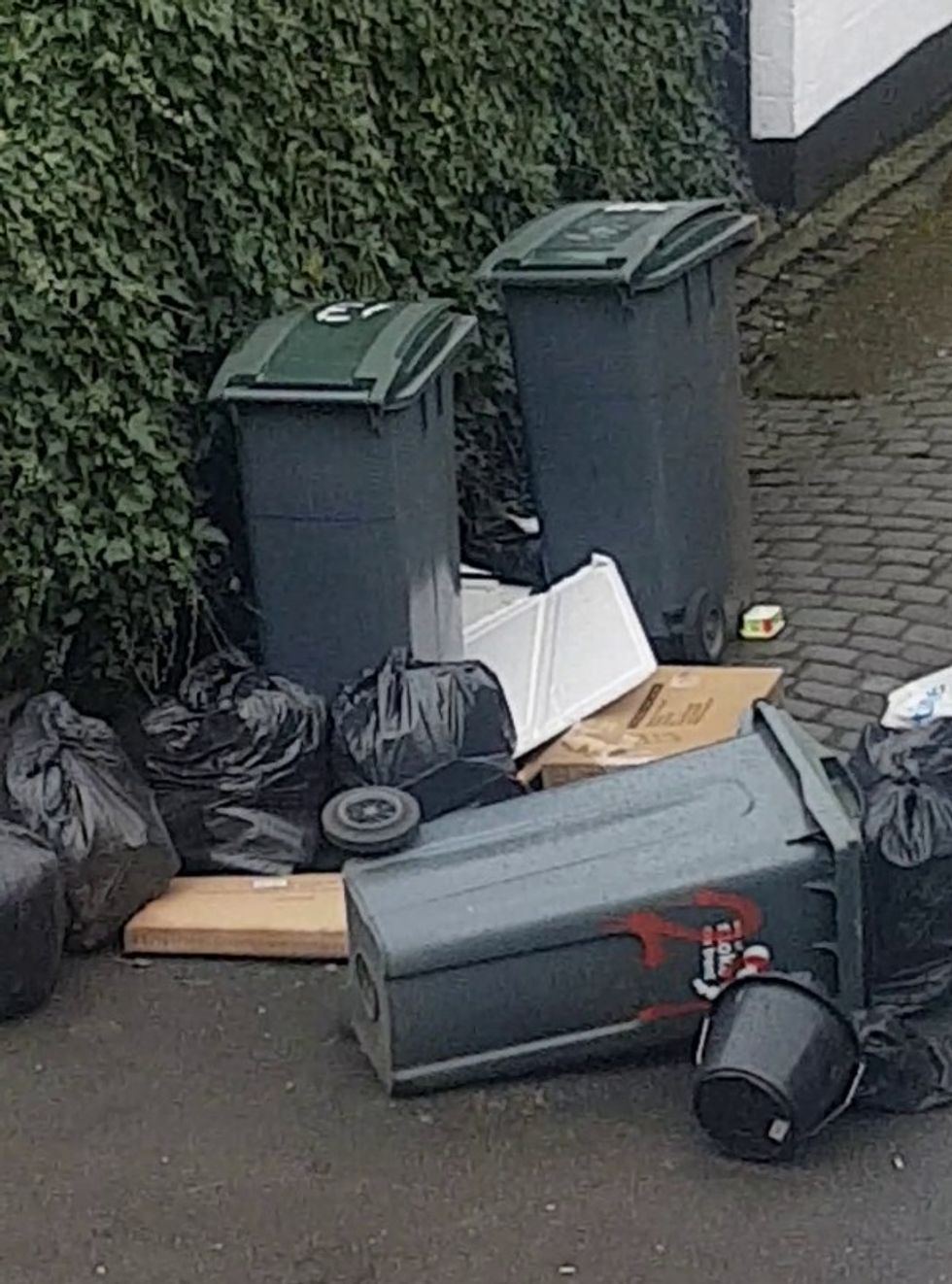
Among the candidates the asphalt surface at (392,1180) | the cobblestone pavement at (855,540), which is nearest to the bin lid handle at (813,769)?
the asphalt surface at (392,1180)

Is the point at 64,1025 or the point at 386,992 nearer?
the point at 386,992

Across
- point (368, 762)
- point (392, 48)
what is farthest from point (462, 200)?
point (368, 762)

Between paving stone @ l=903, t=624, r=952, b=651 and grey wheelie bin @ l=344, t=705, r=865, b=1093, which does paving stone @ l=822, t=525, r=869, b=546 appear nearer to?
paving stone @ l=903, t=624, r=952, b=651

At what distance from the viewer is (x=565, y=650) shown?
19.3ft

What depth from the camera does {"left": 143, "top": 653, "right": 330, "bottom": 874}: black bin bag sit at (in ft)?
17.5

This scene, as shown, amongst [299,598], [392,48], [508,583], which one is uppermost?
[392,48]

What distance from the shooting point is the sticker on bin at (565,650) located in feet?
18.7

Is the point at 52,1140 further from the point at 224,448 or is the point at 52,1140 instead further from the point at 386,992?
the point at 224,448

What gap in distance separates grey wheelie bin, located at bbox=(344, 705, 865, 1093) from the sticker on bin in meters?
1.07

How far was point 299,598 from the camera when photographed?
5.56 metres

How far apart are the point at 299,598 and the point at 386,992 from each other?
4.57ft

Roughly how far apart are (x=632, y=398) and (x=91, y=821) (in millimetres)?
1802

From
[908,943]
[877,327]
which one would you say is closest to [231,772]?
[908,943]

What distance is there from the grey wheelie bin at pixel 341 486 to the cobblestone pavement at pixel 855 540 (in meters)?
1.17
